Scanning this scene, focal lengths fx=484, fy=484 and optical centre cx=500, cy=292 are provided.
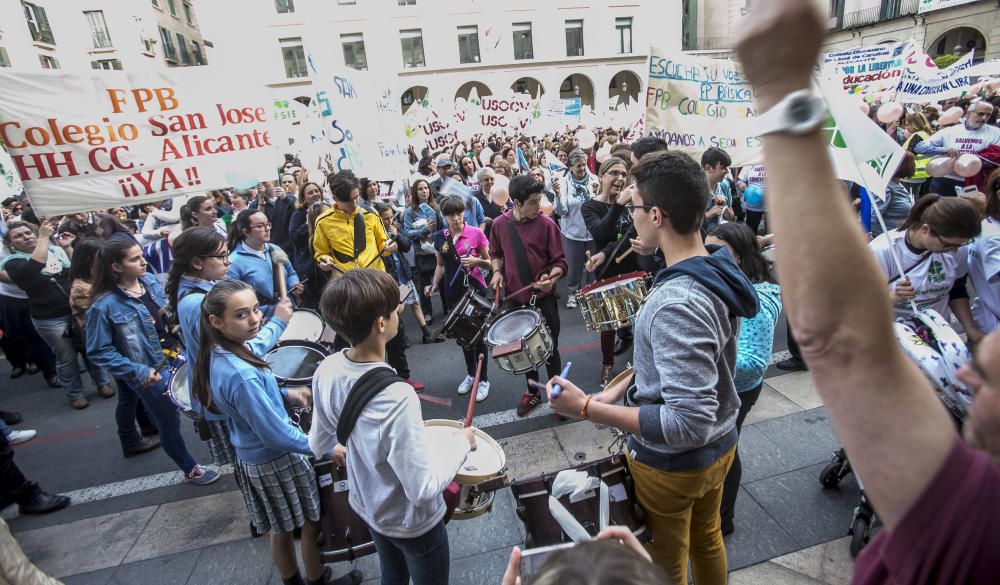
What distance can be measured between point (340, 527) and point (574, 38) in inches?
1585

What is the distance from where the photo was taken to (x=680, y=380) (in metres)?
1.73

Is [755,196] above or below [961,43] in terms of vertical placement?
below

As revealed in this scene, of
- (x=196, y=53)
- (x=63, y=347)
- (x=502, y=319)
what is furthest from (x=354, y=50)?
(x=502, y=319)

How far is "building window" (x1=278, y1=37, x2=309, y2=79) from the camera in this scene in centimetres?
3394

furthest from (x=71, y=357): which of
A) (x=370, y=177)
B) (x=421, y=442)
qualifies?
(x=421, y=442)

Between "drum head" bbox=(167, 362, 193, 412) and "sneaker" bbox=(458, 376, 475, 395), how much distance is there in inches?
102

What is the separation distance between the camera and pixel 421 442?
75.0 inches

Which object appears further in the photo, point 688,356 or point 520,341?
point 520,341

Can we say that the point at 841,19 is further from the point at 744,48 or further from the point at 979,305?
the point at 744,48

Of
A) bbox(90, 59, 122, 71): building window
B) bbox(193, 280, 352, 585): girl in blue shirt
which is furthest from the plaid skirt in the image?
bbox(90, 59, 122, 71): building window

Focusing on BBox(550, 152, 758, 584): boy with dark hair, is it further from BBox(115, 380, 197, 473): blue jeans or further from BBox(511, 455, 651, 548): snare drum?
BBox(115, 380, 197, 473): blue jeans

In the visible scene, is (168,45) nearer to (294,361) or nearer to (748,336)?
(294,361)

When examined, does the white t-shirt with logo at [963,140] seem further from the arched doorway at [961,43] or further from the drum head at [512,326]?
the arched doorway at [961,43]

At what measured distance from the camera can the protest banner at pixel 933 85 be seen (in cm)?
1138
